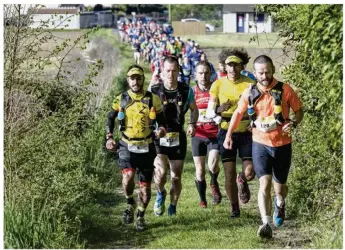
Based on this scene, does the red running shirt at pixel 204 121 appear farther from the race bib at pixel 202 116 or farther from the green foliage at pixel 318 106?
the green foliage at pixel 318 106

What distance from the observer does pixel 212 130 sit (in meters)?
10.6

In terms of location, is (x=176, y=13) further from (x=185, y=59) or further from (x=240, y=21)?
(x=185, y=59)

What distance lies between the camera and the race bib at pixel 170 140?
1002 cm

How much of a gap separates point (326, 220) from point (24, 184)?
299cm

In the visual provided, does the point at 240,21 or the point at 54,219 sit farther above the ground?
the point at 240,21

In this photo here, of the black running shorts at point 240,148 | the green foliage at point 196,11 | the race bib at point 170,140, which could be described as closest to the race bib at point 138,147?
the race bib at point 170,140

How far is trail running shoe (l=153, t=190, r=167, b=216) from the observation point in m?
10.1

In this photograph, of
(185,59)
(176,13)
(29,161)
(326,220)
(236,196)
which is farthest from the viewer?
(176,13)

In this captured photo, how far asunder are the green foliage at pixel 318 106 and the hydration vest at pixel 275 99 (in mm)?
346

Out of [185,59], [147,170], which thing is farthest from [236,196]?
[185,59]

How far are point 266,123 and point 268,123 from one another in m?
0.02

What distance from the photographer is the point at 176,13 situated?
3730 inches

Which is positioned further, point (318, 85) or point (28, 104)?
point (28, 104)

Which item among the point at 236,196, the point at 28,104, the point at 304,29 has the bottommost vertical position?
the point at 236,196
